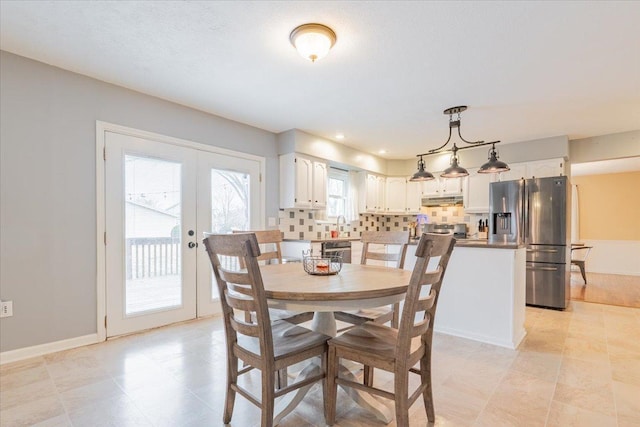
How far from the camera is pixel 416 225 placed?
6137 millimetres

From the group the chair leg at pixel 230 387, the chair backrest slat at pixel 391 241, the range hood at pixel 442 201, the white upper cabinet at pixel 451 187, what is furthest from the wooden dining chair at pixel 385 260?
the range hood at pixel 442 201

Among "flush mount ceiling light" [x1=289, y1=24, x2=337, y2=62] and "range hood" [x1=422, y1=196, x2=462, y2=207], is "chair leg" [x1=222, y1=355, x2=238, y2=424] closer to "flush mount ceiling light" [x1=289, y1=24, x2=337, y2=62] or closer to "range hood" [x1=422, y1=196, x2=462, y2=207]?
"flush mount ceiling light" [x1=289, y1=24, x2=337, y2=62]

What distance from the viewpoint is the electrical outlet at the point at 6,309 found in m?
2.37

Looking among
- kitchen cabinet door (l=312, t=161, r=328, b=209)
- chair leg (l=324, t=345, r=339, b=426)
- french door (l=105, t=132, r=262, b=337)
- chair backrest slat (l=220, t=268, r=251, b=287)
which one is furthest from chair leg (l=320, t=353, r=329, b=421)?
kitchen cabinet door (l=312, t=161, r=328, b=209)

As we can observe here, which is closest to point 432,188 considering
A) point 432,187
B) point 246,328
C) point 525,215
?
point 432,187

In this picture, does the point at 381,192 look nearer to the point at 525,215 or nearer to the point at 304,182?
the point at 304,182

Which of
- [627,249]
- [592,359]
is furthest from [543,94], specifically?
[627,249]

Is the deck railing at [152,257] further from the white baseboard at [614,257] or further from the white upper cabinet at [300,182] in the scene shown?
the white baseboard at [614,257]

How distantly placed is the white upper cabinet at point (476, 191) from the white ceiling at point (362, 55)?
1.46 m

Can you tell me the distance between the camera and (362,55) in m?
2.44

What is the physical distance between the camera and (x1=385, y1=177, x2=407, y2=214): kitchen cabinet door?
6234 millimetres

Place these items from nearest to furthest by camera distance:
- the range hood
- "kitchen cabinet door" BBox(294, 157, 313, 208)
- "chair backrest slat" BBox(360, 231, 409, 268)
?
"chair backrest slat" BBox(360, 231, 409, 268) < "kitchen cabinet door" BBox(294, 157, 313, 208) < the range hood

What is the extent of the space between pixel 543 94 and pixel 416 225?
11.0 feet

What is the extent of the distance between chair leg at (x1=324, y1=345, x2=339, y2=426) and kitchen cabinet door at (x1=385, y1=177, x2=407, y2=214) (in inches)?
193
